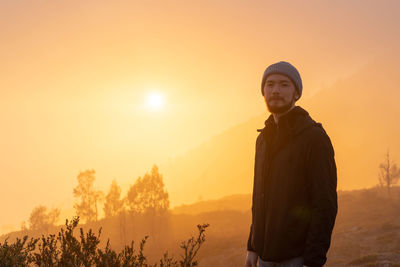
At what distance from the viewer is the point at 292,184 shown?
10.2ft

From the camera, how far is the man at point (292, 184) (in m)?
2.88

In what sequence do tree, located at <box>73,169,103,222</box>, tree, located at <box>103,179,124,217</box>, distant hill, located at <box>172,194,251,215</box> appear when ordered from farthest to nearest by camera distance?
1. distant hill, located at <box>172,194,251,215</box>
2. tree, located at <box>73,169,103,222</box>
3. tree, located at <box>103,179,124,217</box>

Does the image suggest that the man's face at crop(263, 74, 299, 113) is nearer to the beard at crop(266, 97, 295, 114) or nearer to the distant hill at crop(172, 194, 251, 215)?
the beard at crop(266, 97, 295, 114)

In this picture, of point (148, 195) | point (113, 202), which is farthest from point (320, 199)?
point (113, 202)

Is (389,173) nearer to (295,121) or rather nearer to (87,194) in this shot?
(87,194)

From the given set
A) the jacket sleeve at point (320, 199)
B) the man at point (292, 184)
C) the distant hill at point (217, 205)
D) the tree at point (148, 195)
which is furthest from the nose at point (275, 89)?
the distant hill at point (217, 205)

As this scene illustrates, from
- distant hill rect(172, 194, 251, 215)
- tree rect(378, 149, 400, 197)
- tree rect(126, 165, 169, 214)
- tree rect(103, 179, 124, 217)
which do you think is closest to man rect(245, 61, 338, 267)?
tree rect(126, 165, 169, 214)

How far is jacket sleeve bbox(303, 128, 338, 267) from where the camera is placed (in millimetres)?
2850

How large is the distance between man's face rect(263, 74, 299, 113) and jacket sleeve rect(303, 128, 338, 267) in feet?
1.56

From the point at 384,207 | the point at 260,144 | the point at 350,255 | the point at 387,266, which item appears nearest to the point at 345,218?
the point at 384,207

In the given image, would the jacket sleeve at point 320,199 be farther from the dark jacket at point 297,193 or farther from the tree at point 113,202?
the tree at point 113,202

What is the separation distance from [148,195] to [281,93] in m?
49.8

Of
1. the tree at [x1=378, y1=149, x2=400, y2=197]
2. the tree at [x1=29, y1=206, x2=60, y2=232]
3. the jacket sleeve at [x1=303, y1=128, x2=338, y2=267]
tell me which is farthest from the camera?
the tree at [x1=29, y1=206, x2=60, y2=232]

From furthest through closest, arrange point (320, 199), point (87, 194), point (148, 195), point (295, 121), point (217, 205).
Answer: point (217, 205) < point (87, 194) < point (148, 195) < point (295, 121) < point (320, 199)
